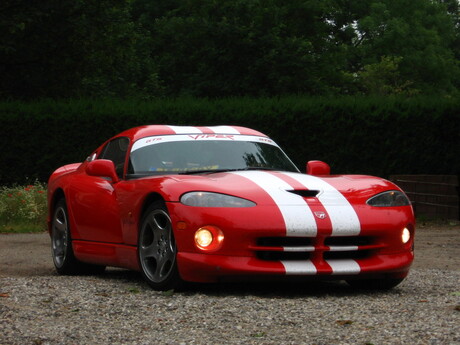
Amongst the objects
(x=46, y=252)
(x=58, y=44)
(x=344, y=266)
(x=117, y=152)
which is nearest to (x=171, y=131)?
(x=117, y=152)

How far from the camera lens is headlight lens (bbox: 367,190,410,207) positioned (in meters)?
7.52

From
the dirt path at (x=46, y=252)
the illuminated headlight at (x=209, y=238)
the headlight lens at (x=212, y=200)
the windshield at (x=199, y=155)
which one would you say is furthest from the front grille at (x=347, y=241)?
the dirt path at (x=46, y=252)

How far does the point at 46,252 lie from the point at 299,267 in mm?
6427

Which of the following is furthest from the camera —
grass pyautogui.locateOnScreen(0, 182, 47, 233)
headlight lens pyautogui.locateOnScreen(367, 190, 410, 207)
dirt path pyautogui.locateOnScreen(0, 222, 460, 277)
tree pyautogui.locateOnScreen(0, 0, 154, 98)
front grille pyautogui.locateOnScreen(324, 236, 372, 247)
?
tree pyautogui.locateOnScreen(0, 0, 154, 98)

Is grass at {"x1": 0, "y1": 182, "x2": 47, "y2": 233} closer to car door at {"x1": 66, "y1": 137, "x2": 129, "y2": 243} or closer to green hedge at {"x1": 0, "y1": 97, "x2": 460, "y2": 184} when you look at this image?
green hedge at {"x1": 0, "y1": 97, "x2": 460, "y2": 184}

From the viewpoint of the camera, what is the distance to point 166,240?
7.38 metres

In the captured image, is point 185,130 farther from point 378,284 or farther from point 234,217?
point 378,284

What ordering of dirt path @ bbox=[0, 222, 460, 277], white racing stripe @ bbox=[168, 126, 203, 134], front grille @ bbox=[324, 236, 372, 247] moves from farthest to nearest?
1. dirt path @ bbox=[0, 222, 460, 277]
2. white racing stripe @ bbox=[168, 126, 203, 134]
3. front grille @ bbox=[324, 236, 372, 247]

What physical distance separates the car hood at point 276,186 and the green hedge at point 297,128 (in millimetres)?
13200

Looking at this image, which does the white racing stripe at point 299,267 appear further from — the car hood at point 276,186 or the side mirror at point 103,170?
the side mirror at point 103,170

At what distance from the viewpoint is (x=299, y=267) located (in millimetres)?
7090

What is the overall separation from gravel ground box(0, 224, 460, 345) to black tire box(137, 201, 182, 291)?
130 millimetres

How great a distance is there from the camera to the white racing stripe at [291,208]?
7043mm

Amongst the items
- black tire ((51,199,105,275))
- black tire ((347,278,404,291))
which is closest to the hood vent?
black tire ((347,278,404,291))
